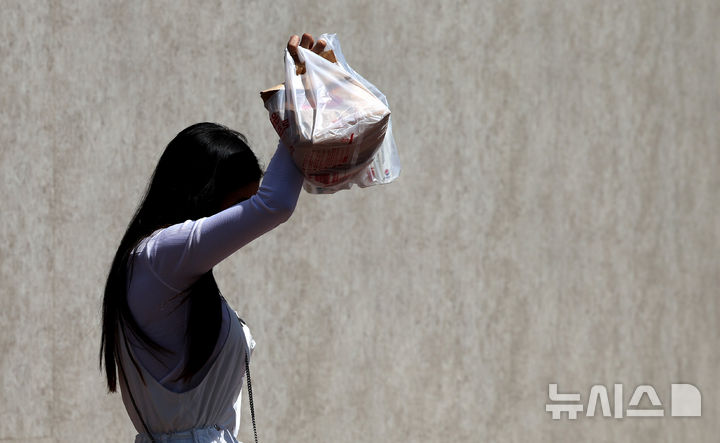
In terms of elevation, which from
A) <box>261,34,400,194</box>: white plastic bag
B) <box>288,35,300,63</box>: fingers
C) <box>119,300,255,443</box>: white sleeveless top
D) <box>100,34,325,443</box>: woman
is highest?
<box>288,35,300,63</box>: fingers

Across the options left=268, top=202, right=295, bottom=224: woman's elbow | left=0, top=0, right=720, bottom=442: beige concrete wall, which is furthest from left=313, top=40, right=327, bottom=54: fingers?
left=0, top=0, right=720, bottom=442: beige concrete wall

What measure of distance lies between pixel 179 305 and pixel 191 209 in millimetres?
165

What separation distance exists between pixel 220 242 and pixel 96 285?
→ 235cm

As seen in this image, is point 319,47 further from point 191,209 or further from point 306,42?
point 191,209

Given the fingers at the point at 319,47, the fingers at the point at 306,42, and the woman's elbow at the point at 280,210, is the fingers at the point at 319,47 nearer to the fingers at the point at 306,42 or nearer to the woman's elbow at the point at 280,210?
the fingers at the point at 306,42

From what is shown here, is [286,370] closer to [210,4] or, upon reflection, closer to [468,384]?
[468,384]

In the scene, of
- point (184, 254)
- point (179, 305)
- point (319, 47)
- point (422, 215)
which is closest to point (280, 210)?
point (184, 254)

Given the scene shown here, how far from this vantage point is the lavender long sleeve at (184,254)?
1.52 meters

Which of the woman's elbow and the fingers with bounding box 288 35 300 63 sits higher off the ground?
the fingers with bounding box 288 35 300 63

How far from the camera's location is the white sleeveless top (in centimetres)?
173

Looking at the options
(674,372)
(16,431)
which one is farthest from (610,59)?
(16,431)

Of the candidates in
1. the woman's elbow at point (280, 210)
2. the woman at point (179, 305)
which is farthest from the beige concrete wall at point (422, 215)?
the woman's elbow at point (280, 210)

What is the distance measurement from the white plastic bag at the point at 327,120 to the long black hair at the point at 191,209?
4.7 inches

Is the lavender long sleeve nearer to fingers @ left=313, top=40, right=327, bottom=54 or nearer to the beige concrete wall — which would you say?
fingers @ left=313, top=40, right=327, bottom=54
